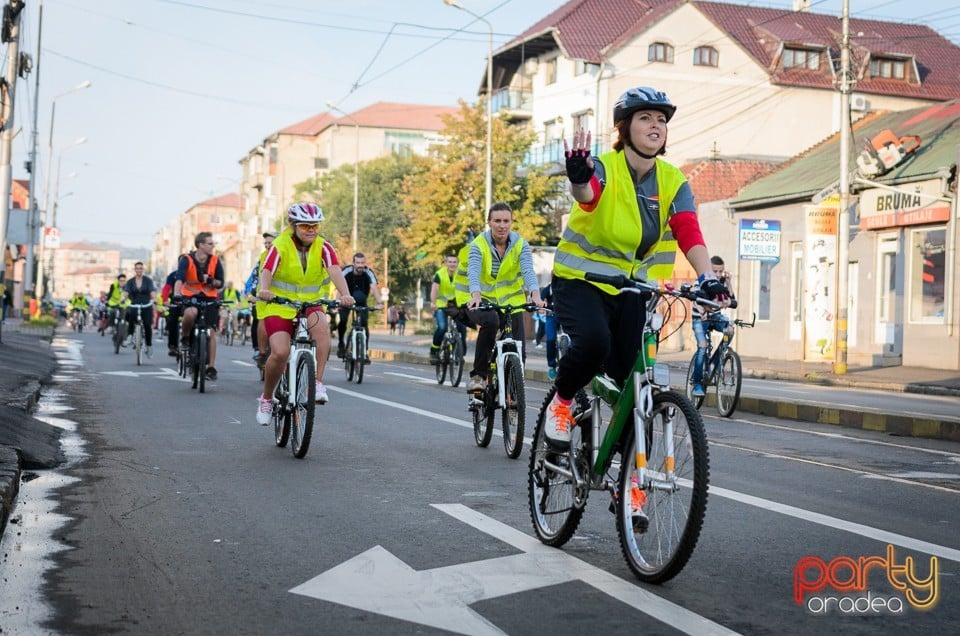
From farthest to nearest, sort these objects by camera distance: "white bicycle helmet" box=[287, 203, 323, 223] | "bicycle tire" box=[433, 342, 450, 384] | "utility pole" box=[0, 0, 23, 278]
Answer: "utility pole" box=[0, 0, 23, 278] → "bicycle tire" box=[433, 342, 450, 384] → "white bicycle helmet" box=[287, 203, 323, 223]

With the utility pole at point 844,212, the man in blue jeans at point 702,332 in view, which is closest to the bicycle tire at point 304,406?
the man in blue jeans at point 702,332

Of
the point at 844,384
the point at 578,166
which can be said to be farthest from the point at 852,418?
the point at 844,384

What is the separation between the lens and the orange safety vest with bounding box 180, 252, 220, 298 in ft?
55.2

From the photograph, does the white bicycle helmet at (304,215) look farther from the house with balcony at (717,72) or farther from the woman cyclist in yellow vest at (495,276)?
the house with balcony at (717,72)

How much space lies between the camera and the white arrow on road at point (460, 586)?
4578 mm

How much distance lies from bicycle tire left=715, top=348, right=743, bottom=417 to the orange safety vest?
6471 millimetres

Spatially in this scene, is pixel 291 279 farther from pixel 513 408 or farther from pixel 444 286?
pixel 444 286

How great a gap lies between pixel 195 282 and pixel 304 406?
7.79 meters

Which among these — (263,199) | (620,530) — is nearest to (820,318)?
(620,530)

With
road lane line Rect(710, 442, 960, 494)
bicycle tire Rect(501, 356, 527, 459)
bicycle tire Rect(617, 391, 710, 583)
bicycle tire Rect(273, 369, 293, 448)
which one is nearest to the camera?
bicycle tire Rect(617, 391, 710, 583)

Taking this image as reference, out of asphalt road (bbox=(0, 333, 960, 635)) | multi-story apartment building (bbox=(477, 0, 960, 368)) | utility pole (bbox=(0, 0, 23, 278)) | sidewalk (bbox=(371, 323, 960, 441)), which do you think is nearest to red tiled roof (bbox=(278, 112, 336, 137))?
multi-story apartment building (bbox=(477, 0, 960, 368))

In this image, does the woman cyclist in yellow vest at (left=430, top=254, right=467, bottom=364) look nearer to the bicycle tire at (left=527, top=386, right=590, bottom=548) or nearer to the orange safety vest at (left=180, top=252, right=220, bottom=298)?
the orange safety vest at (left=180, top=252, right=220, bottom=298)

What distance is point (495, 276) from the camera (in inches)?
430

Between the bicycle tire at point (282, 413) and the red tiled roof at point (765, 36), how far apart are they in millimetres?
47419
